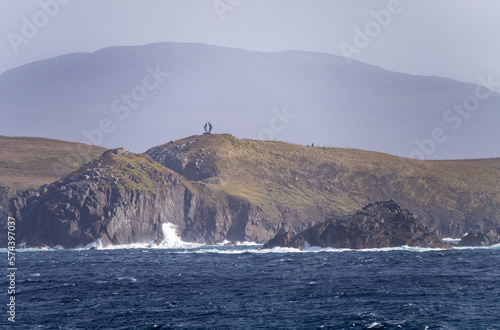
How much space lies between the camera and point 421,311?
70.4 meters

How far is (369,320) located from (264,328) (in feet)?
34.1

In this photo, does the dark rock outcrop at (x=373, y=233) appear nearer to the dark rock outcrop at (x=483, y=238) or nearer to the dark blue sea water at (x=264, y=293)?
the dark rock outcrop at (x=483, y=238)

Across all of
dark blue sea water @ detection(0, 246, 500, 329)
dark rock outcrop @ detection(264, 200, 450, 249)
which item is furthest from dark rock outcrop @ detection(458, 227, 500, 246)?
dark blue sea water @ detection(0, 246, 500, 329)

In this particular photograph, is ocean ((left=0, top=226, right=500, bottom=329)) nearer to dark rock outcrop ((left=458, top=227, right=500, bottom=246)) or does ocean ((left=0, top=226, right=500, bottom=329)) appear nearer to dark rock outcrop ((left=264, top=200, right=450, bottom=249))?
dark rock outcrop ((left=264, top=200, right=450, bottom=249))

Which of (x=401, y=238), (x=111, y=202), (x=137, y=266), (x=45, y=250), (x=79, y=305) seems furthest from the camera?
(x=111, y=202)

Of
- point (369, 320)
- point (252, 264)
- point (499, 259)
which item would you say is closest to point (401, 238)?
point (499, 259)

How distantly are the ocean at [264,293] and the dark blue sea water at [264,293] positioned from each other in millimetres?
113

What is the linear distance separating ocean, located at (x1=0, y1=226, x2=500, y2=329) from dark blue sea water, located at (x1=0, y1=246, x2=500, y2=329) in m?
0.11

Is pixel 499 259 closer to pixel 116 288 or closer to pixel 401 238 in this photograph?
pixel 401 238

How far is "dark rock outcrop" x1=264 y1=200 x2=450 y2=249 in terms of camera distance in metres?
158

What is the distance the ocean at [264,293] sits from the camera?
66562 mm

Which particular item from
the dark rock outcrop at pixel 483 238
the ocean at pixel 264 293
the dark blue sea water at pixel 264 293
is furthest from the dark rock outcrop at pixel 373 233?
the dark blue sea water at pixel 264 293

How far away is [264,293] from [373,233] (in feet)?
258

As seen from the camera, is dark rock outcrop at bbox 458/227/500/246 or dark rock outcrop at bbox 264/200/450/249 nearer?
dark rock outcrop at bbox 264/200/450/249
